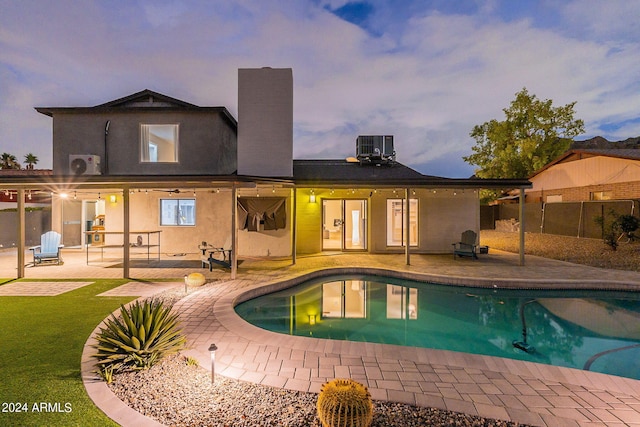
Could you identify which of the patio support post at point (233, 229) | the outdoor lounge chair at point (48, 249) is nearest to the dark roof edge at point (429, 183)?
the patio support post at point (233, 229)

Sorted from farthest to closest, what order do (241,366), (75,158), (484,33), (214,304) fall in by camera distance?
(484,33) < (75,158) < (214,304) < (241,366)

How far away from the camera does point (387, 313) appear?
21.4 ft

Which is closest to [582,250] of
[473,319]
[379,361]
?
[473,319]

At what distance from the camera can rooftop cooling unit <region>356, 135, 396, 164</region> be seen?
550 inches

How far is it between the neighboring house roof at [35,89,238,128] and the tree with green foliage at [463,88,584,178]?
21.6m

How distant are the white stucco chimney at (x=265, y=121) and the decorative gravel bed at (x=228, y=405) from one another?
8.86 meters

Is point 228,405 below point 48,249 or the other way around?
below

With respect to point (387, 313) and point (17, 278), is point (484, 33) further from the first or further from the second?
point (17, 278)

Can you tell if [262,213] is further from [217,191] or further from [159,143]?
[159,143]

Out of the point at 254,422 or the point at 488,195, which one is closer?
the point at 254,422

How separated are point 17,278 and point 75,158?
4270mm

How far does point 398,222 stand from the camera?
12625mm

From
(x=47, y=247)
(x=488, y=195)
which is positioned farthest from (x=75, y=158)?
(x=488, y=195)

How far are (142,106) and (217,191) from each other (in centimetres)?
420
